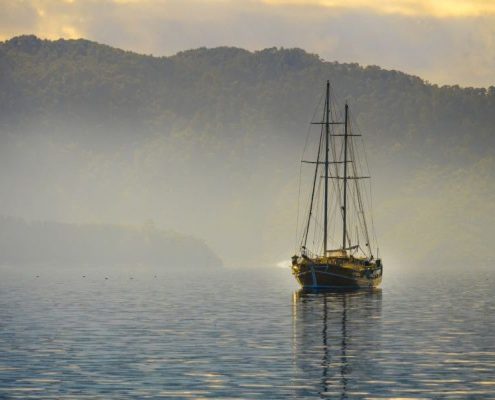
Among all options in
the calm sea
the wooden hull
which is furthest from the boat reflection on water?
the wooden hull

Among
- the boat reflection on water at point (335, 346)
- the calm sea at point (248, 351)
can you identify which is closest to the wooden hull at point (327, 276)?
the boat reflection on water at point (335, 346)

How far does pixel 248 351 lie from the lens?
6438 cm

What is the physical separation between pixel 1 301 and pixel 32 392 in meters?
76.9

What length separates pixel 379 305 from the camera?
112125 mm

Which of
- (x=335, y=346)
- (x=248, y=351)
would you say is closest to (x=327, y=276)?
(x=335, y=346)

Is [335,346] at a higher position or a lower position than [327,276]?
lower

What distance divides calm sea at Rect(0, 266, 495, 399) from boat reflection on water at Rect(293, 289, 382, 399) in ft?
0.24

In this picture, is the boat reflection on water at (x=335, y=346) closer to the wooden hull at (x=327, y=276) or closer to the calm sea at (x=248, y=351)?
the calm sea at (x=248, y=351)

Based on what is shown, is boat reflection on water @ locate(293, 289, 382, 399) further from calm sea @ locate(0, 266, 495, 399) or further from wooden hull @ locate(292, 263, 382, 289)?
wooden hull @ locate(292, 263, 382, 289)

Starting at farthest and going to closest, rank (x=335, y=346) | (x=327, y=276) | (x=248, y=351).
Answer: (x=327, y=276) < (x=335, y=346) < (x=248, y=351)

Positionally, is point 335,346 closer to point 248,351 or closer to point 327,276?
point 248,351

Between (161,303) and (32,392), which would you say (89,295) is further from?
(32,392)

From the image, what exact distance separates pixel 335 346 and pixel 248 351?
17.5 ft

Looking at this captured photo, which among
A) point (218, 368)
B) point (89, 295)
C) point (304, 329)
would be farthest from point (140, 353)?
point (89, 295)
